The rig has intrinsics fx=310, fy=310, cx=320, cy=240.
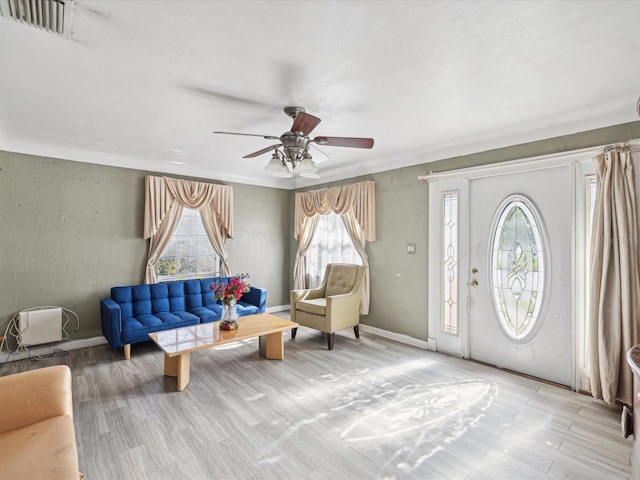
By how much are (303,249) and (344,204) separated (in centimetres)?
130

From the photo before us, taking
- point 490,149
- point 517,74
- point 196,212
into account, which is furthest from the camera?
point 196,212

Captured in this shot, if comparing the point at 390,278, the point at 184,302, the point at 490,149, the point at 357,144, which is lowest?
the point at 184,302

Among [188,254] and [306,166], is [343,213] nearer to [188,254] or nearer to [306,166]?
[306,166]

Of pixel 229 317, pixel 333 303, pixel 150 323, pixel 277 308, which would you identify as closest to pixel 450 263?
pixel 333 303

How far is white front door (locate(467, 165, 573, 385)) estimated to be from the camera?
2.97 m

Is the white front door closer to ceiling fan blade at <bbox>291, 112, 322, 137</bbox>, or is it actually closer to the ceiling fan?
the ceiling fan

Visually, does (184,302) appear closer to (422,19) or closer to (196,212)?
(196,212)

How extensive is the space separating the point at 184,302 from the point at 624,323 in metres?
4.94

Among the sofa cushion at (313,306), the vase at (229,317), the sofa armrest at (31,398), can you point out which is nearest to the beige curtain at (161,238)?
the vase at (229,317)

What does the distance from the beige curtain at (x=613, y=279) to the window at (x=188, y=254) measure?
4897 mm

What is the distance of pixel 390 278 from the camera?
4.43 m

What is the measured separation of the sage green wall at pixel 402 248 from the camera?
402cm

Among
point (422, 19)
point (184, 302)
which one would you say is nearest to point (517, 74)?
point (422, 19)

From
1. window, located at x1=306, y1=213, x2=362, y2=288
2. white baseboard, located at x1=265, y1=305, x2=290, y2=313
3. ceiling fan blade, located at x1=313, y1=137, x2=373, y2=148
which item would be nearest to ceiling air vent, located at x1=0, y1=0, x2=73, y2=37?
ceiling fan blade, located at x1=313, y1=137, x2=373, y2=148
